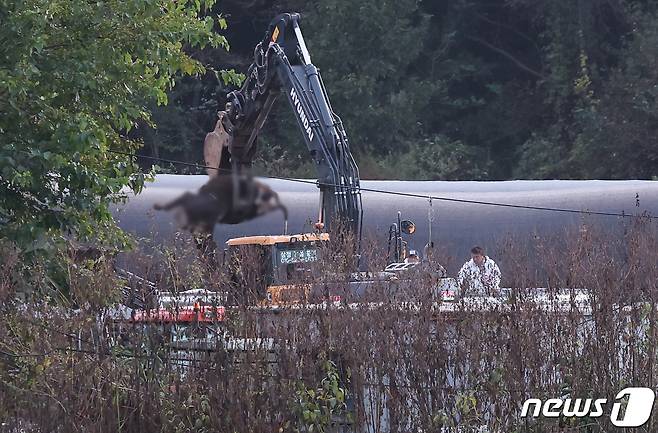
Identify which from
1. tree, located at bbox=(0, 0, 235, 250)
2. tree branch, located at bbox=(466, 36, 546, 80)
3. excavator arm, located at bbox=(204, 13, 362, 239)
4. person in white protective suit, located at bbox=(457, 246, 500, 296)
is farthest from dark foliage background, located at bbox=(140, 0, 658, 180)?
person in white protective suit, located at bbox=(457, 246, 500, 296)

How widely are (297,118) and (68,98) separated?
5567 mm

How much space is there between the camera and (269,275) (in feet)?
30.1

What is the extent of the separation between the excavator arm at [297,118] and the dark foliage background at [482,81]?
1333 centimetres

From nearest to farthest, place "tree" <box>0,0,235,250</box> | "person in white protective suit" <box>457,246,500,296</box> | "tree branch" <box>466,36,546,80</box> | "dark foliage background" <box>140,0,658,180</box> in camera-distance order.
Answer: "person in white protective suit" <box>457,246,500,296</box>, "tree" <box>0,0,235,250</box>, "dark foliage background" <box>140,0,658,180</box>, "tree branch" <box>466,36,546,80</box>

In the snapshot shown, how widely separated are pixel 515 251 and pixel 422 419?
156 centimetres

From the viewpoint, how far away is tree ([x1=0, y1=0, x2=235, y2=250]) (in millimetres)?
9250

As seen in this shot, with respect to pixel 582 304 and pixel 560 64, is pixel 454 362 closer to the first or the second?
pixel 582 304

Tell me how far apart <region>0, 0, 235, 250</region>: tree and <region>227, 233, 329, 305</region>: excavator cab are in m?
1.55

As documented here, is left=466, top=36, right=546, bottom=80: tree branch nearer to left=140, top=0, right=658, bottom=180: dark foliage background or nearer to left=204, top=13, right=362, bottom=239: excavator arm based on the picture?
left=140, top=0, right=658, bottom=180: dark foliage background

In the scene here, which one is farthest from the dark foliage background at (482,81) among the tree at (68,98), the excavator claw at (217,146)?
the tree at (68,98)

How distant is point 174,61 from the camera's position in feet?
34.1

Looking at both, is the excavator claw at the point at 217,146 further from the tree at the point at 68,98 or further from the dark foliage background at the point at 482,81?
the dark foliage background at the point at 482,81

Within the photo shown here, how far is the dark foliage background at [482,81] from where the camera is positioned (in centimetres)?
3278

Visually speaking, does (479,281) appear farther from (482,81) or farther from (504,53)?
(504,53)
